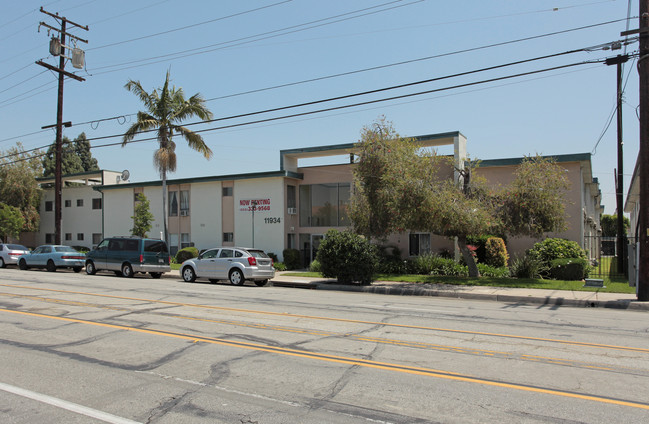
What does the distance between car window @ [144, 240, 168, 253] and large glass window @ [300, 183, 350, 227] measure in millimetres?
8947

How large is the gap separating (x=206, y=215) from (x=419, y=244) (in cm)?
1423

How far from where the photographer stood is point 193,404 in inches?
203

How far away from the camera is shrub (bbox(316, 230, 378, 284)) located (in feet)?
63.6

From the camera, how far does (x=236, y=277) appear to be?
19.9 m

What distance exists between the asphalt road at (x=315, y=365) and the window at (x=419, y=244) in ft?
43.8

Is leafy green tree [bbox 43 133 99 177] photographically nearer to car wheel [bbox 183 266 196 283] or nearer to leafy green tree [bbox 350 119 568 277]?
car wheel [bbox 183 266 196 283]

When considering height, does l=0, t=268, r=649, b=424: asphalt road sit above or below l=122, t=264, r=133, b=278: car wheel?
above

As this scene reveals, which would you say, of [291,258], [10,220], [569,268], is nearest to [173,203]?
[291,258]

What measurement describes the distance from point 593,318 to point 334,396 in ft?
29.1

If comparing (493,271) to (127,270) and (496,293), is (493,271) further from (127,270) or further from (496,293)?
(127,270)

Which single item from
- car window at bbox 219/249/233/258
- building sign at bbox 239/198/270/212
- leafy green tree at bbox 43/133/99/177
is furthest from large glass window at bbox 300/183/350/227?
leafy green tree at bbox 43/133/99/177

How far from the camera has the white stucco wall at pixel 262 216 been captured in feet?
95.7

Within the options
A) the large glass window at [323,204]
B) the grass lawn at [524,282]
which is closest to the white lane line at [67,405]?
the grass lawn at [524,282]

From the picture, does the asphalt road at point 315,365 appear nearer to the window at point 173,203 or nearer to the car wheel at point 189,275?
the car wheel at point 189,275
